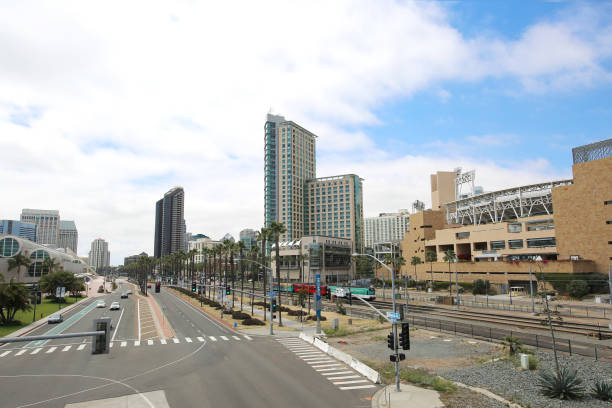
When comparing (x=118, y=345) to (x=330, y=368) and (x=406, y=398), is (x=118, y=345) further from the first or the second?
(x=406, y=398)

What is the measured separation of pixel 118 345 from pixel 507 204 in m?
114

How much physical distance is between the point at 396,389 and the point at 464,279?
8639cm

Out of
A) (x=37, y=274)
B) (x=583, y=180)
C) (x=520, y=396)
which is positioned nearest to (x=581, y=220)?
(x=583, y=180)

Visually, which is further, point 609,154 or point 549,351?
point 609,154

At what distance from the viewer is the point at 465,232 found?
116188 millimetres

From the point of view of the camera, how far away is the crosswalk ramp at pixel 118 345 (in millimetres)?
38531

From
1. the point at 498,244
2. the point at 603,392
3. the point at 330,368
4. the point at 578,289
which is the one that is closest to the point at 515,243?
the point at 498,244

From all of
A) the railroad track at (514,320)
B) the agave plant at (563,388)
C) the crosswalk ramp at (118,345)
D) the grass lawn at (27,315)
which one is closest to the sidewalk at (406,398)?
the agave plant at (563,388)

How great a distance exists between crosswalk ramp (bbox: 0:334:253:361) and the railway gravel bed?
25927 millimetres

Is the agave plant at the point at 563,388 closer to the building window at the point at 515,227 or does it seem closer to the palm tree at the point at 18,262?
the building window at the point at 515,227

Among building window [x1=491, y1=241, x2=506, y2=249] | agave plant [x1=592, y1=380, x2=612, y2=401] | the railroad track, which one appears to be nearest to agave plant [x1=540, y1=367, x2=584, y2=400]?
agave plant [x1=592, y1=380, x2=612, y2=401]

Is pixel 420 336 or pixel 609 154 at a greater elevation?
pixel 609 154

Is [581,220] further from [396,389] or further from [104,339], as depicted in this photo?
[104,339]

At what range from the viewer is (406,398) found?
21.9 m
